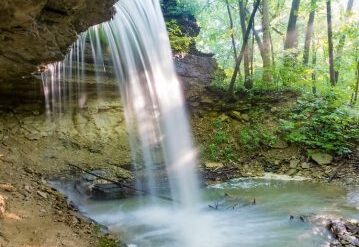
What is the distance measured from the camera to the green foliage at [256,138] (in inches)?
361

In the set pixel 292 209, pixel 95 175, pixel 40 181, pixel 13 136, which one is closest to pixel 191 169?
pixel 95 175

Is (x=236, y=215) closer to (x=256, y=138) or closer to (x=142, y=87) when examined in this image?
(x=256, y=138)

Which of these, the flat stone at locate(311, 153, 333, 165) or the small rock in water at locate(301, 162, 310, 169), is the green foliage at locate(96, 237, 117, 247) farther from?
the flat stone at locate(311, 153, 333, 165)

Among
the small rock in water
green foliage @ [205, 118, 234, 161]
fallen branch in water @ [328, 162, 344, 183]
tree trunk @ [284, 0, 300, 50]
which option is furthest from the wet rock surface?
tree trunk @ [284, 0, 300, 50]

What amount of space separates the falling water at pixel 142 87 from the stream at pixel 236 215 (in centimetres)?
121

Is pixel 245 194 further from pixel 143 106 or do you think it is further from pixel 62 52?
pixel 62 52

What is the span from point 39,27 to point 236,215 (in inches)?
171

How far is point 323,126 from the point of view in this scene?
9117 mm

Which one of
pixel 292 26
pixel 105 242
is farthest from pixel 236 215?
pixel 292 26

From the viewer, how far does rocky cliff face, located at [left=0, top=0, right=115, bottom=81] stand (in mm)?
4277

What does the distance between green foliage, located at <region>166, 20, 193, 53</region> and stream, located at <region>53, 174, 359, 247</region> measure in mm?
5917

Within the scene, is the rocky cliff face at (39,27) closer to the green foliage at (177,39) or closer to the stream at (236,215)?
the stream at (236,215)

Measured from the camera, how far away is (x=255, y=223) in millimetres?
5668

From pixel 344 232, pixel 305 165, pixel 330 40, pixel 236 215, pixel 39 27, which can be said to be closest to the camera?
pixel 344 232
